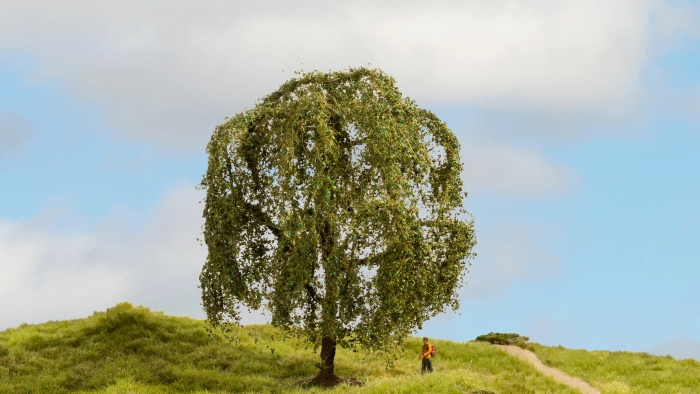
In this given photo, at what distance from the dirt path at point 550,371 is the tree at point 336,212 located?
9458mm

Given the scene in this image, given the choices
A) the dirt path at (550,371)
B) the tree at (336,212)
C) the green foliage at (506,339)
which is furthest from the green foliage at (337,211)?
the green foliage at (506,339)

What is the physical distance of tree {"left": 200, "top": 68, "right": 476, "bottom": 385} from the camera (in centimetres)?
2795

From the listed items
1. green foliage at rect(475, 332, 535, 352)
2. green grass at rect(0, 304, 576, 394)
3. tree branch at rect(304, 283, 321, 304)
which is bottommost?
green grass at rect(0, 304, 576, 394)

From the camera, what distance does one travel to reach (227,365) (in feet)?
115

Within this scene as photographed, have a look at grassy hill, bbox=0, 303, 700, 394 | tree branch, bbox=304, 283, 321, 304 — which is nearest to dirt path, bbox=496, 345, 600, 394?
grassy hill, bbox=0, 303, 700, 394

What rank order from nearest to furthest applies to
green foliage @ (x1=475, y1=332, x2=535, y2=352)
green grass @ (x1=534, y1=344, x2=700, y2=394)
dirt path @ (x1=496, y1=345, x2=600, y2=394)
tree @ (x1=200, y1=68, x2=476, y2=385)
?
tree @ (x1=200, y1=68, x2=476, y2=385) < dirt path @ (x1=496, y1=345, x2=600, y2=394) < green grass @ (x1=534, y1=344, x2=700, y2=394) < green foliage @ (x1=475, y1=332, x2=535, y2=352)

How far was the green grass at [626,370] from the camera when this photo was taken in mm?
36000

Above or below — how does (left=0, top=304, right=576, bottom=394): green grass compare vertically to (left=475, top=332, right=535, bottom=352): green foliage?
below

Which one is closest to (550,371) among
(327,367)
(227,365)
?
(327,367)

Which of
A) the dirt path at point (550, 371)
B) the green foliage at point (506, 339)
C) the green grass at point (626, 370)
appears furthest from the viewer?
the green foliage at point (506, 339)

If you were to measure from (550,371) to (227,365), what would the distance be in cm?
1859

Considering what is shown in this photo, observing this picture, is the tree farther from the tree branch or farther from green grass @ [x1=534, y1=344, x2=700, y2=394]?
green grass @ [x1=534, y1=344, x2=700, y2=394]

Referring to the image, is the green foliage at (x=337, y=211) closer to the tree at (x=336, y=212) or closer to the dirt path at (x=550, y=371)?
the tree at (x=336, y=212)

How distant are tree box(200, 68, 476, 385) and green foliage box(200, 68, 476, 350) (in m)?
0.06
